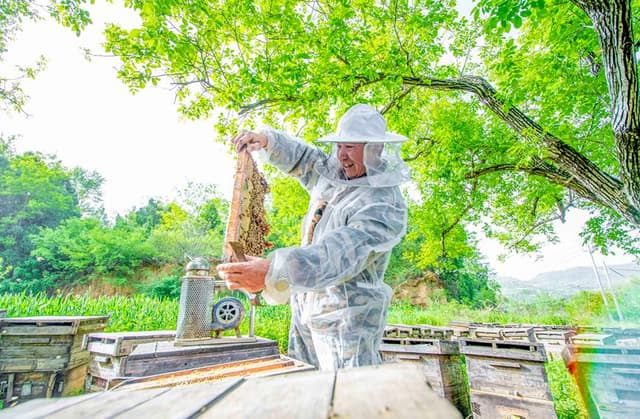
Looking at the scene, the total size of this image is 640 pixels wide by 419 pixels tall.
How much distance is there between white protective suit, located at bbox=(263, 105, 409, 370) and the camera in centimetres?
123

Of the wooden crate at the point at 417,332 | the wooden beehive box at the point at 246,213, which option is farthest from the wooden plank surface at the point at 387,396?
the wooden crate at the point at 417,332

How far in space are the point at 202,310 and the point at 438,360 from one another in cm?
290

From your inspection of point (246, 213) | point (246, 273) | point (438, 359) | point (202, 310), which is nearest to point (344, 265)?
point (246, 273)

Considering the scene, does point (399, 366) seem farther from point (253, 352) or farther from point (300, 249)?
point (253, 352)

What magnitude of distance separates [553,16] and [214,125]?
5.41 m

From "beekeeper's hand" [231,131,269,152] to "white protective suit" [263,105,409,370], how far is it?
0.05 metres

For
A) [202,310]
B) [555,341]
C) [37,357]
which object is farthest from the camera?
[555,341]

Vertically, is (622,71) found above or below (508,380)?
above

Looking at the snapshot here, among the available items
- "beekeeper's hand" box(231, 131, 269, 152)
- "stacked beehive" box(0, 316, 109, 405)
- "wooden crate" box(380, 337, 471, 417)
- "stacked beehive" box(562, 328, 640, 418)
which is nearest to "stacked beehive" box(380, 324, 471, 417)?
"wooden crate" box(380, 337, 471, 417)

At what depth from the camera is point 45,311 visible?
6074mm

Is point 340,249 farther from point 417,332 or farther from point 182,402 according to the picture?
point 417,332

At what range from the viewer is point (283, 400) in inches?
17.9

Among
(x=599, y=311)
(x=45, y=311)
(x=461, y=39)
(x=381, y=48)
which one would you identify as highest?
(x=461, y=39)

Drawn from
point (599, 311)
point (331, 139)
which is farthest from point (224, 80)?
point (599, 311)
